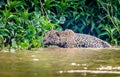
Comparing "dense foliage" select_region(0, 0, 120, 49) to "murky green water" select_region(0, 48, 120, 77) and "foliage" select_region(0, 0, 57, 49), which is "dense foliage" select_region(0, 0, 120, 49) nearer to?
"foliage" select_region(0, 0, 57, 49)

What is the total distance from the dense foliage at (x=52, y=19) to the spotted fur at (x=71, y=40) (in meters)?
0.21

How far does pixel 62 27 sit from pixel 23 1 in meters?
1.38

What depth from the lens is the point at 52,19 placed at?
11203 millimetres

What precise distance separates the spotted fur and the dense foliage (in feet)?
0.69

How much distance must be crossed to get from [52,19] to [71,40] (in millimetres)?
1384

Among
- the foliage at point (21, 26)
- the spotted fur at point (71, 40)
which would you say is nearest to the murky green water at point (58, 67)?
the foliage at point (21, 26)

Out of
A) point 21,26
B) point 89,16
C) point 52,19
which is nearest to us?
point 21,26

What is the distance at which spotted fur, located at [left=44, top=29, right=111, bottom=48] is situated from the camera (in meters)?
9.88

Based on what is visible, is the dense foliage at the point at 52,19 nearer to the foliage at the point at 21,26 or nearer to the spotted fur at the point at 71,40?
the foliage at the point at 21,26

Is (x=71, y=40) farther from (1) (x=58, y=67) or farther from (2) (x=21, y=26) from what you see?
(1) (x=58, y=67)

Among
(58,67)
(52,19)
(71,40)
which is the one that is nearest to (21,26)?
(71,40)

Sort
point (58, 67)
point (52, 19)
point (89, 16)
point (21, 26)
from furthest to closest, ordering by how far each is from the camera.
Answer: point (89, 16), point (52, 19), point (21, 26), point (58, 67)

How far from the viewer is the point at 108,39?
11.4 m

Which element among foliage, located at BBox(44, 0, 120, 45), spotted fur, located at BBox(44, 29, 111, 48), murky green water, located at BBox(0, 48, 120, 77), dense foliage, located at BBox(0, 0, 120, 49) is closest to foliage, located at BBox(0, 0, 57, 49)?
dense foliage, located at BBox(0, 0, 120, 49)
